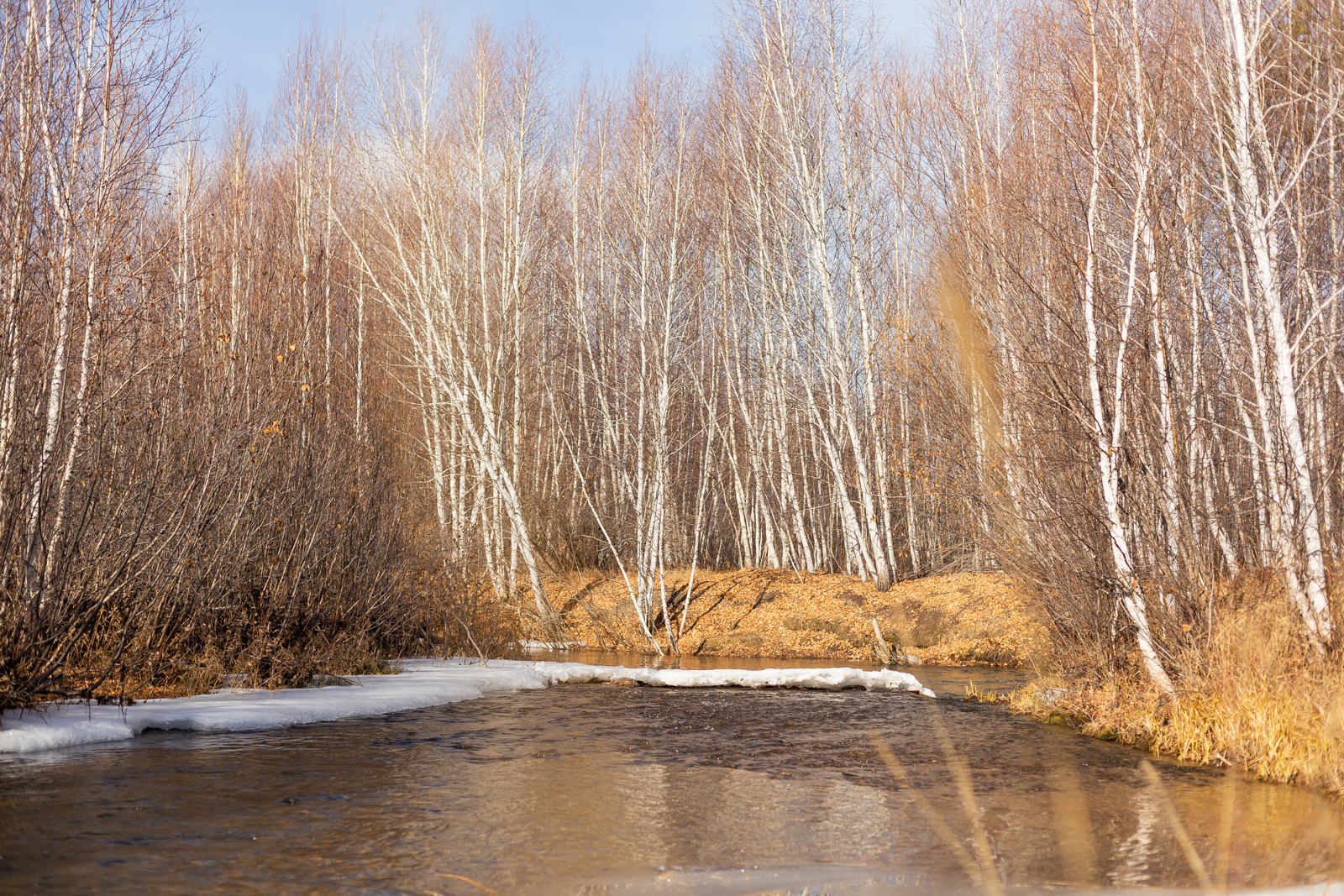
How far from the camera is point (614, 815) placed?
19.9 ft

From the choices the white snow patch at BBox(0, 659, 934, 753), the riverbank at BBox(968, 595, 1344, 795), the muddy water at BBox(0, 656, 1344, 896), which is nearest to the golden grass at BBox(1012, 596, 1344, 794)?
the riverbank at BBox(968, 595, 1344, 795)

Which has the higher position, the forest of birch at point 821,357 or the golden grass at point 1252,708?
the forest of birch at point 821,357

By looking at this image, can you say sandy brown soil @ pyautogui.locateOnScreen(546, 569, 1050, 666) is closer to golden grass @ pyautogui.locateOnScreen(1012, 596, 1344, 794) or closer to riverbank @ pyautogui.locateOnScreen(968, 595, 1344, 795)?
riverbank @ pyautogui.locateOnScreen(968, 595, 1344, 795)

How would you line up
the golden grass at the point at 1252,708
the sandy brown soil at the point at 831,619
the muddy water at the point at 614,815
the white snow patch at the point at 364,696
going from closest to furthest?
the muddy water at the point at 614,815, the golden grass at the point at 1252,708, the white snow patch at the point at 364,696, the sandy brown soil at the point at 831,619

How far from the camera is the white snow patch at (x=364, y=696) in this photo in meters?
7.58

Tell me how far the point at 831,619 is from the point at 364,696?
10.6 m

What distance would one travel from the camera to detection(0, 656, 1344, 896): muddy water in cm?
481

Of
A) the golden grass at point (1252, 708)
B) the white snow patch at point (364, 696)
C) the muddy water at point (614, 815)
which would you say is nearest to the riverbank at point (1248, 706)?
the golden grass at point (1252, 708)

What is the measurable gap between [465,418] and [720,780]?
43.7ft

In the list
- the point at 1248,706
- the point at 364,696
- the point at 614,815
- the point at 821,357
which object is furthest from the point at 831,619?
the point at 614,815

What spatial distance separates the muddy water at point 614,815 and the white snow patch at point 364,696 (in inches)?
9.4

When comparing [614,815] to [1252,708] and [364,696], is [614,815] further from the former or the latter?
[364,696]

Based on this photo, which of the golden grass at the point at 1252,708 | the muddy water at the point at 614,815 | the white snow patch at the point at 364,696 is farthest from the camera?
the white snow patch at the point at 364,696

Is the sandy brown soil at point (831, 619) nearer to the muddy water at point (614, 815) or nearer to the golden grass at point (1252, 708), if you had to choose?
the golden grass at point (1252, 708)
